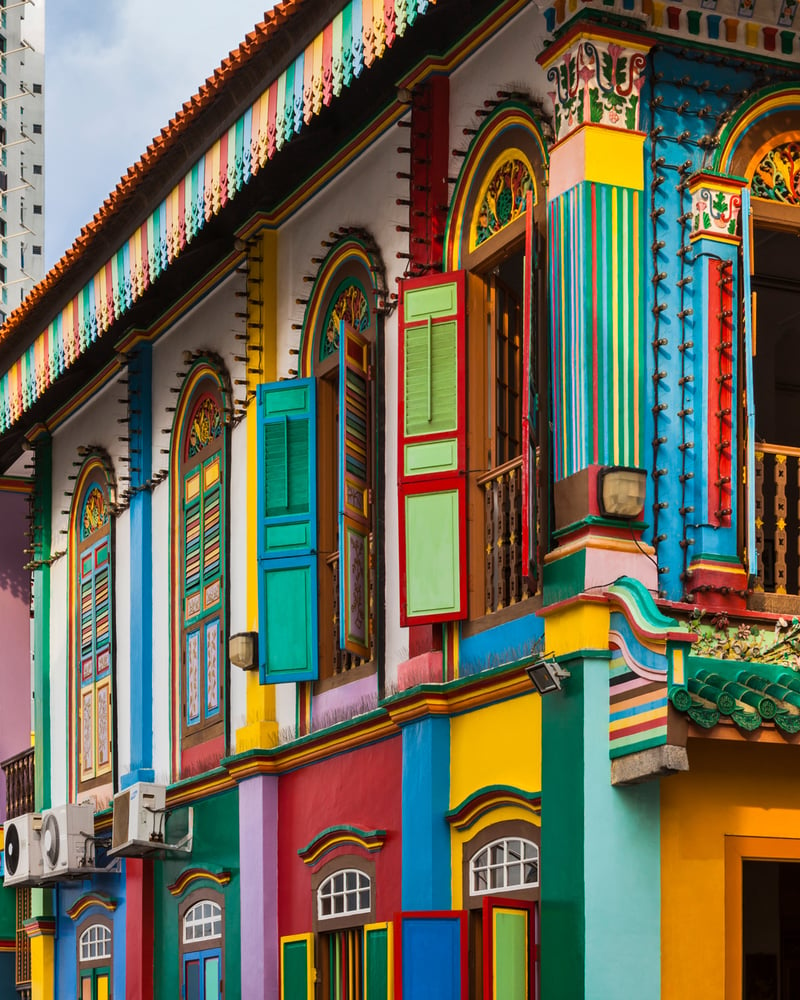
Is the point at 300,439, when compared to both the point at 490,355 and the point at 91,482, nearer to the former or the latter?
the point at 490,355

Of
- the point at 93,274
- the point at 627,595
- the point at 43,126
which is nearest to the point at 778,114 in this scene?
the point at 627,595

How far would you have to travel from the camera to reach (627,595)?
32.4ft

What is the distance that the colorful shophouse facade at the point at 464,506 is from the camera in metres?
10.1

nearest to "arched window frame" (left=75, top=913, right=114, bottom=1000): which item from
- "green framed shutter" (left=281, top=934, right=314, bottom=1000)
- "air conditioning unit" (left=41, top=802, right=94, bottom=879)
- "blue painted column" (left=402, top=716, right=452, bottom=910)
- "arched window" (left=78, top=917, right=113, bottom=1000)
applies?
"arched window" (left=78, top=917, right=113, bottom=1000)

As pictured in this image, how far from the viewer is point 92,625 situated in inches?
692

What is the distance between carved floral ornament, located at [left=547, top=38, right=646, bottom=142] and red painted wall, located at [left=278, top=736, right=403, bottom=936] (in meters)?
3.53

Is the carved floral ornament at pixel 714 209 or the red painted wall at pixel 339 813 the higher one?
the carved floral ornament at pixel 714 209

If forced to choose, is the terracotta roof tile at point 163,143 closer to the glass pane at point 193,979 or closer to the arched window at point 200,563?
the arched window at point 200,563

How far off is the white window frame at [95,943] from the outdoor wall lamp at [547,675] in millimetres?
7515

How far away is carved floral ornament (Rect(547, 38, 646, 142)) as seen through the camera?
10.6m

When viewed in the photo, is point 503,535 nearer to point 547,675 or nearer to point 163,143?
point 547,675

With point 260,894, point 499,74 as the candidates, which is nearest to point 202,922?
point 260,894

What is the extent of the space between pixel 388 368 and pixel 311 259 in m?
1.45

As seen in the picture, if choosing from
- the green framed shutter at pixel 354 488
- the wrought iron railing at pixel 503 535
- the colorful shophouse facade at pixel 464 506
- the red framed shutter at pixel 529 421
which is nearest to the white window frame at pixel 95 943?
the colorful shophouse facade at pixel 464 506
